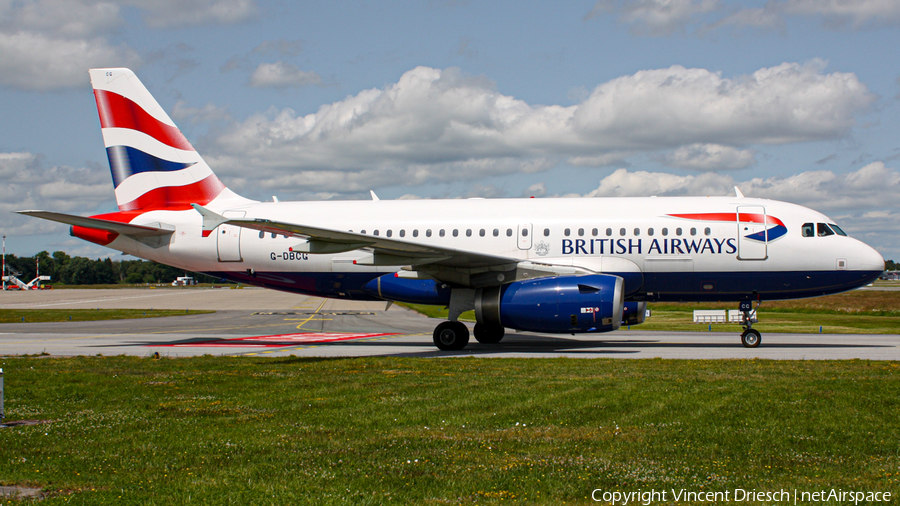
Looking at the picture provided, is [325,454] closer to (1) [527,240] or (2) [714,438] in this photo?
(2) [714,438]

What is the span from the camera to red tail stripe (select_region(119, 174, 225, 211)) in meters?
21.8

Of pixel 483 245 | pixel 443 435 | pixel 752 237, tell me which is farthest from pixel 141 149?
pixel 752 237

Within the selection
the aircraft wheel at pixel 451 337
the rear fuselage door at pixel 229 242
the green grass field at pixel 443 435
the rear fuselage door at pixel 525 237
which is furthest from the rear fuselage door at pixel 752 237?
the rear fuselage door at pixel 229 242

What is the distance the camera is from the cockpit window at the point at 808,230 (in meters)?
18.7

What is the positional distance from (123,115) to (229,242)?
552 cm

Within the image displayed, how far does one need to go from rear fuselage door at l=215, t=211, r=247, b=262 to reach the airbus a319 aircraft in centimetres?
4

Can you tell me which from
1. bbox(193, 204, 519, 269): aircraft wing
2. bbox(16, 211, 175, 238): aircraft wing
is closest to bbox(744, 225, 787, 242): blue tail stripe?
bbox(193, 204, 519, 269): aircraft wing

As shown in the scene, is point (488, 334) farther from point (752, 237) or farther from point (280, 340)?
point (752, 237)

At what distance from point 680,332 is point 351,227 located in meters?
13.4

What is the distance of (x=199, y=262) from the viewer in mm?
21312

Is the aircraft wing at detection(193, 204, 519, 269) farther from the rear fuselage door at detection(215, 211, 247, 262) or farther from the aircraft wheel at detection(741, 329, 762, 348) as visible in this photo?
the aircraft wheel at detection(741, 329, 762, 348)

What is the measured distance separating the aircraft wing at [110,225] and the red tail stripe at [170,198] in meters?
0.99

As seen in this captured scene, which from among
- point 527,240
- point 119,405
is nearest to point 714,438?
point 119,405

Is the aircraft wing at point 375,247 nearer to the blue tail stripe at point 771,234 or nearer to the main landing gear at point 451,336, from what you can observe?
the main landing gear at point 451,336
